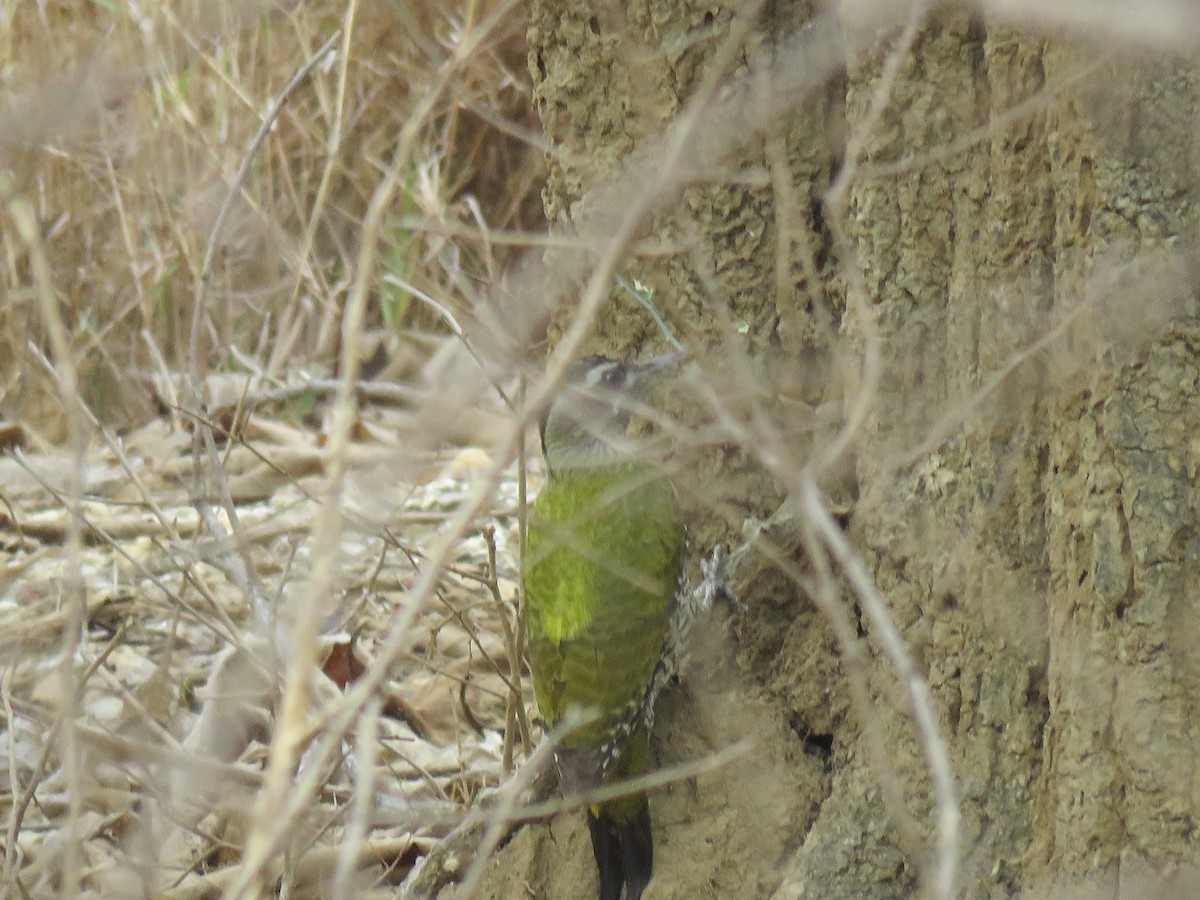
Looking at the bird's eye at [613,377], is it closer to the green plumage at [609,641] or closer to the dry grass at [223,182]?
the green plumage at [609,641]

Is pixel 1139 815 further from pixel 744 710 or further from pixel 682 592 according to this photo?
pixel 682 592

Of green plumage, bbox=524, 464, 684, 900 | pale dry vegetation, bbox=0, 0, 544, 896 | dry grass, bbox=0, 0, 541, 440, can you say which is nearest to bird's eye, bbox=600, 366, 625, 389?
green plumage, bbox=524, 464, 684, 900

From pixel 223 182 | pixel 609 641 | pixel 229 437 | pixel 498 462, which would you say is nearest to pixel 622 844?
pixel 609 641

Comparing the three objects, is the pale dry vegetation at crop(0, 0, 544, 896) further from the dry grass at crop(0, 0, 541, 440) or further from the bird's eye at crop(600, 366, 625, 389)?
the bird's eye at crop(600, 366, 625, 389)

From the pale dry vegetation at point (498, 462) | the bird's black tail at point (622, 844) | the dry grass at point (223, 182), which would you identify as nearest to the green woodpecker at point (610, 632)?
the bird's black tail at point (622, 844)

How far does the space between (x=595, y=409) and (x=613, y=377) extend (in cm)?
29

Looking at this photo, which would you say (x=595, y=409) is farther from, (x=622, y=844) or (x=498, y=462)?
(x=498, y=462)

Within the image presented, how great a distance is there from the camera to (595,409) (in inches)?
141

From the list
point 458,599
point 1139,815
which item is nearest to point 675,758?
point 1139,815

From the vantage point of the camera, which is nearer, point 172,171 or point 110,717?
point 110,717

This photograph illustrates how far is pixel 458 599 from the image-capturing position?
4953 mm

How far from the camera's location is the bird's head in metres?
2.92

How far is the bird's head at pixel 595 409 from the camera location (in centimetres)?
292

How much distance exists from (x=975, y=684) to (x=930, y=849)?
32 centimetres
